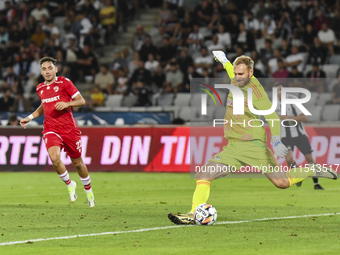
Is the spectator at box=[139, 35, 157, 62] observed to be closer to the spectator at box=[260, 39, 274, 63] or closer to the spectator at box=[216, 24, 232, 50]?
the spectator at box=[216, 24, 232, 50]

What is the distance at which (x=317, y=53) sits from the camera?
68.4 ft

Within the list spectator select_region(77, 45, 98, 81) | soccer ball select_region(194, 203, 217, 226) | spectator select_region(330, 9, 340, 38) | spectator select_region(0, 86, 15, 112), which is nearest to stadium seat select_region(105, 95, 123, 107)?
spectator select_region(77, 45, 98, 81)

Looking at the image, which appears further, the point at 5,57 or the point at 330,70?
the point at 5,57

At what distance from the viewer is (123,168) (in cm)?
1727

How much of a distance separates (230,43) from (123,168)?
7.47 m

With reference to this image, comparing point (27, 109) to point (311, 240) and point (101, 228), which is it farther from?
point (311, 240)

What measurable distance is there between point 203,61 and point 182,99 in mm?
2233

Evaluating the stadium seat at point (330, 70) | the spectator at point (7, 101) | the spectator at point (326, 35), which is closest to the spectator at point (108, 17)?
the spectator at point (7, 101)

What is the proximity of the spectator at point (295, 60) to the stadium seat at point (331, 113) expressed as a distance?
247 centimetres

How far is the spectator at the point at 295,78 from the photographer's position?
19.4m

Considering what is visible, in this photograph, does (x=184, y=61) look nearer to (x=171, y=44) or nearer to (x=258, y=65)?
(x=171, y=44)

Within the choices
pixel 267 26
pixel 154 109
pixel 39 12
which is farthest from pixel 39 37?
pixel 267 26

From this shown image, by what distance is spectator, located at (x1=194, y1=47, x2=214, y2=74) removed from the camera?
21683 mm

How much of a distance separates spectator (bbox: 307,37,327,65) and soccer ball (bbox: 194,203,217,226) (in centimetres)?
1393
